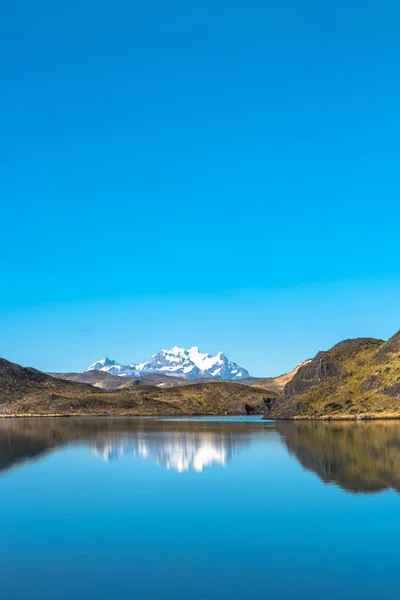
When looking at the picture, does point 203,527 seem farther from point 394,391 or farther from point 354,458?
point 394,391

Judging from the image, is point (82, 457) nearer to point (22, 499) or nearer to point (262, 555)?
point (22, 499)

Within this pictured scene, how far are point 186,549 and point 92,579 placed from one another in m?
8.49

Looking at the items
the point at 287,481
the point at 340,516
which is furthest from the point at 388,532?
the point at 287,481

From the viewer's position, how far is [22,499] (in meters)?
60.8

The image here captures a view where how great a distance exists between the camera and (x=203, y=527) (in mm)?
47781

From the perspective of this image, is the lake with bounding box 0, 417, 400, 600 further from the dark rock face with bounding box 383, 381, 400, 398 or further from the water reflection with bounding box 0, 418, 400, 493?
the dark rock face with bounding box 383, 381, 400, 398

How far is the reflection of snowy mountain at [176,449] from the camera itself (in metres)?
92.2

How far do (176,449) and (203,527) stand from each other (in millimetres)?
63732

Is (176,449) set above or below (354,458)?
above

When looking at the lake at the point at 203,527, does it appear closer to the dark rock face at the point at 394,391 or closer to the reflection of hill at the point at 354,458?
the reflection of hill at the point at 354,458

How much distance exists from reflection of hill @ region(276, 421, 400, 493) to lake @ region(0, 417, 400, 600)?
0.30m

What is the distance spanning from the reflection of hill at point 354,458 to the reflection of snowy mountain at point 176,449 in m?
12.4

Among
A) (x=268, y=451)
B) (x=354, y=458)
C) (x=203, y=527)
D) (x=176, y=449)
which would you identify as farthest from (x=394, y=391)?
(x=203, y=527)

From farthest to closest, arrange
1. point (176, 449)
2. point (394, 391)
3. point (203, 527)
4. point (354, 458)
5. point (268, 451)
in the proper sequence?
1. point (394, 391)
2. point (176, 449)
3. point (268, 451)
4. point (354, 458)
5. point (203, 527)
